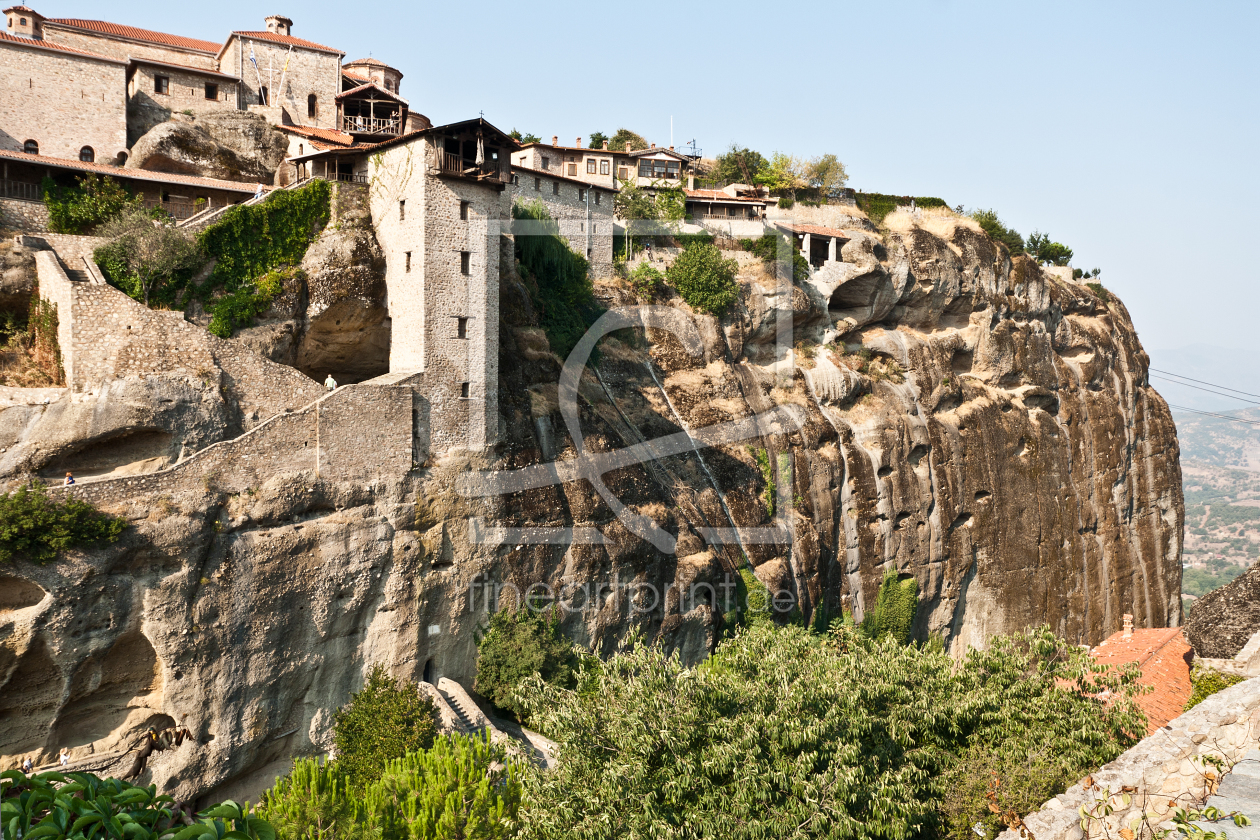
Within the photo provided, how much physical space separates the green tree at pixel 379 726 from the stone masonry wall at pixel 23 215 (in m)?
17.4

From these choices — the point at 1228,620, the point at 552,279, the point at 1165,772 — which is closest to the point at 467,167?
the point at 552,279

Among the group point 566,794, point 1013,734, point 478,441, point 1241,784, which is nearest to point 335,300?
point 478,441

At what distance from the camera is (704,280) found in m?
45.6

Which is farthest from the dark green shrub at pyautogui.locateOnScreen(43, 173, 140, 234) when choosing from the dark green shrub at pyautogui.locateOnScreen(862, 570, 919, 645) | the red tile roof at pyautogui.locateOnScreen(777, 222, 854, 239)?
the dark green shrub at pyautogui.locateOnScreen(862, 570, 919, 645)

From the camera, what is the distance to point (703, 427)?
137ft

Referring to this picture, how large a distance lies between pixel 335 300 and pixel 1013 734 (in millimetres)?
23643

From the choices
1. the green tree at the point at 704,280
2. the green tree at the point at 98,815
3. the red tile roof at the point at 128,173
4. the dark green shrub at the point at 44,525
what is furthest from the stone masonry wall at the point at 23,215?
the green tree at the point at 704,280

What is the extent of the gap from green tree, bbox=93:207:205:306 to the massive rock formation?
4.27 metres

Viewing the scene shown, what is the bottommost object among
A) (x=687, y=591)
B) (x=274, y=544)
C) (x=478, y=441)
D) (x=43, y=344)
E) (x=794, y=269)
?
(x=687, y=591)

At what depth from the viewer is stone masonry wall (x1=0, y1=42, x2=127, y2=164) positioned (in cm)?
3481

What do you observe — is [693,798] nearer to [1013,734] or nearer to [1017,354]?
[1013,734]

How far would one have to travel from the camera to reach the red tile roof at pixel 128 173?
94.9ft

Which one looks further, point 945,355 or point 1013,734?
Result: point 945,355

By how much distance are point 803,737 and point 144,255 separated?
23486mm
